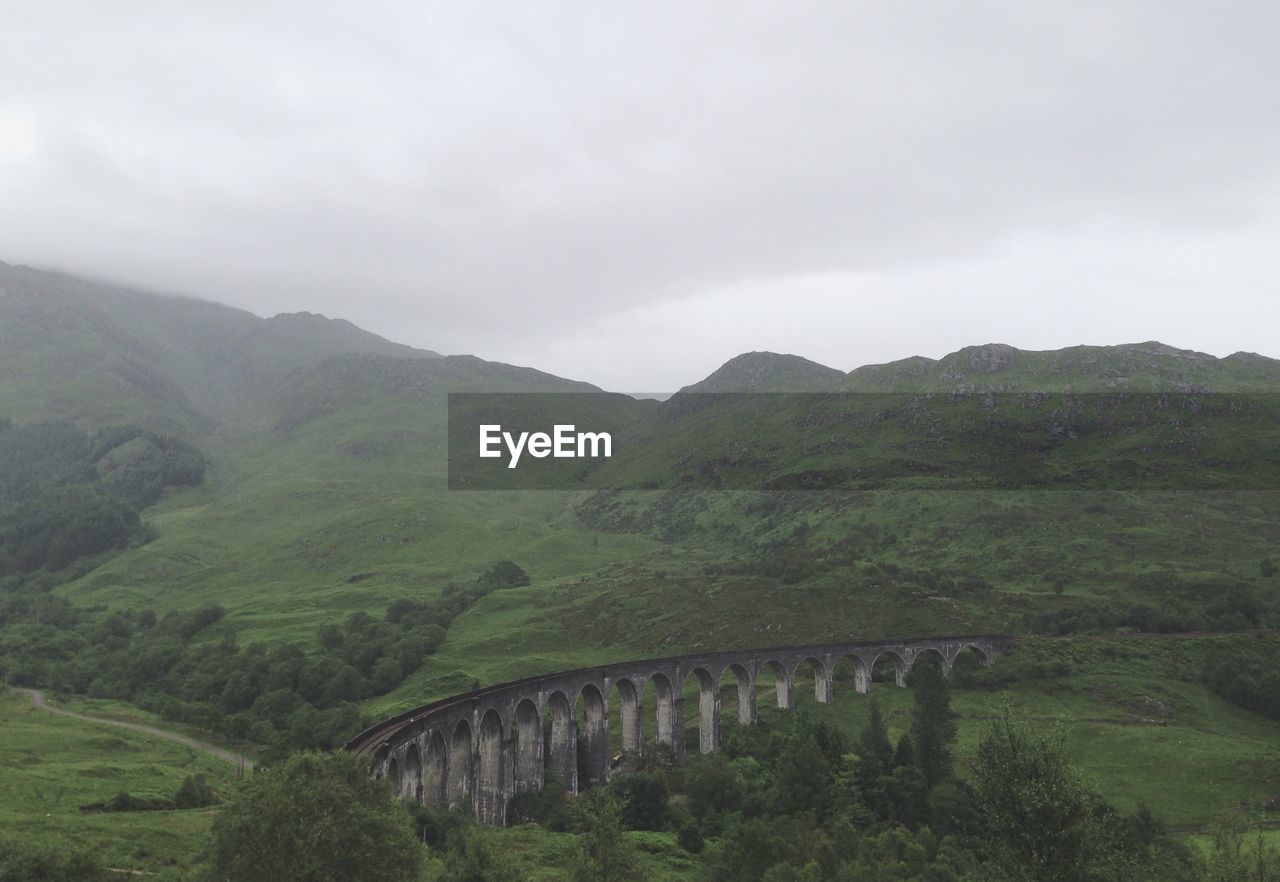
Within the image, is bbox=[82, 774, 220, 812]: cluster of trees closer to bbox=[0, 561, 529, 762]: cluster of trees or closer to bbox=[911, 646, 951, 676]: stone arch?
bbox=[0, 561, 529, 762]: cluster of trees

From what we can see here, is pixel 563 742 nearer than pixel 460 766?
No

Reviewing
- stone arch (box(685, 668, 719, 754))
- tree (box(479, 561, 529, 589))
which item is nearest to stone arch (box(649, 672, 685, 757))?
stone arch (box(685, 668, 719, 754))

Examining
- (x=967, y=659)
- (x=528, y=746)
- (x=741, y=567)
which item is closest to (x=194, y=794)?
(x=528, y=746)

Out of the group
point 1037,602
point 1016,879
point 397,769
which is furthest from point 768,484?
point 1016,879

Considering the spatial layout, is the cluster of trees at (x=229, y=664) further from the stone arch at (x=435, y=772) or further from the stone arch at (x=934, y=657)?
the stone arch at (x=934, y=657)

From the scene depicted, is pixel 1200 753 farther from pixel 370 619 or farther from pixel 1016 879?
pixel 370 619

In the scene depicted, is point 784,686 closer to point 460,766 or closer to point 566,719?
point 566,719
